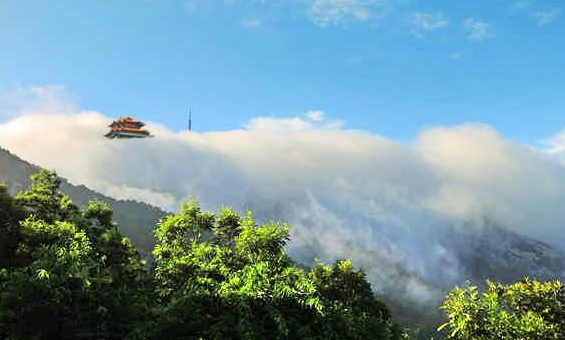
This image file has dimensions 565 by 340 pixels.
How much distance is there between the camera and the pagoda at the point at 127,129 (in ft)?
637

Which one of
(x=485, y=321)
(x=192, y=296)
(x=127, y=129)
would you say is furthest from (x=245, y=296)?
(x=127, y=129)

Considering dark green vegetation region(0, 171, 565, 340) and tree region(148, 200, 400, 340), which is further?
tree region(148, 200, 400, 340)

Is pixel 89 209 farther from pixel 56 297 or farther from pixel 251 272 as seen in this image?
pixel 251 272

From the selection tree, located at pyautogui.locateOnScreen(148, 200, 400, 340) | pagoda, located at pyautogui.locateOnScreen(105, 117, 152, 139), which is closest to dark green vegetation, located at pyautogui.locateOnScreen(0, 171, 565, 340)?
tree, located at pyautogui.locateOnScreen(148, 200, 400, 340)

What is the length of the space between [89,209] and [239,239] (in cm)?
3254

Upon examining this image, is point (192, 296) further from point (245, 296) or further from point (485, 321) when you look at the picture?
point (485, 321)

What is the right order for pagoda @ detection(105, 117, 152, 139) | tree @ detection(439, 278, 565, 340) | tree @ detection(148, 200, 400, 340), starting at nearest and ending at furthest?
1. tree @ detection(148, 200, 400, 340)
2. tree @ detection(439, 278, 565, 340)
3. pagoda @ detection(105, 117, 152, 139)

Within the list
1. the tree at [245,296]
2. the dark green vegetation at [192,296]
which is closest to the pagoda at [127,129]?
the dark green vegetation at [192,296]

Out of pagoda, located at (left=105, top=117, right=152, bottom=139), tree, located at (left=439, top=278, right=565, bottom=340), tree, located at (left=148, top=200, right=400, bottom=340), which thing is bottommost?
tree, located at (left=439, top=278, right=565, bottom=340)

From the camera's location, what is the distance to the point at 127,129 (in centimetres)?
19588

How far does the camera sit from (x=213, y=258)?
23266 mm

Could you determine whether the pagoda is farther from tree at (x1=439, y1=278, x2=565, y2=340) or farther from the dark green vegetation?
tree at (x1=439, y1=278, x2=565, y2=340)

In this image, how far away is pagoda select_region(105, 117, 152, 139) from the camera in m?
194

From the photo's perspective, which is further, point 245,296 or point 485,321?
point 485,321
